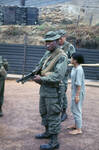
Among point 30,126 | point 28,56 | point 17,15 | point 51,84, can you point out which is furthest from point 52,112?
point 17,15

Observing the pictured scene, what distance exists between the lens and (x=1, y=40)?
13109mm

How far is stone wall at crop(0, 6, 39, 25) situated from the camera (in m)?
15.0

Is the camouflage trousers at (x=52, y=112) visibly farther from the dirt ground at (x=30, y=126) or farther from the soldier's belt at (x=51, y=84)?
the dirt ground at (x=30, y=126)

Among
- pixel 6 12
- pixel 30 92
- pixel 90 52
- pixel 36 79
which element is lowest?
Answer: pixel 30 92

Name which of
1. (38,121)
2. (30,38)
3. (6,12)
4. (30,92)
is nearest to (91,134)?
(38,121)

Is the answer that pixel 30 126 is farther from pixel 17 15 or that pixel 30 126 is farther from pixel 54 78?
pixel 17 15

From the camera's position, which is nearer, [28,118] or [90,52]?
[28,118]

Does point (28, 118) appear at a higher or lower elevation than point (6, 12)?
lower

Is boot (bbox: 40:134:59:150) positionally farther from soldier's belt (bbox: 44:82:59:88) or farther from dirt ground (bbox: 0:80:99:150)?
soldier's belt (bbox: 44:82:59:88)

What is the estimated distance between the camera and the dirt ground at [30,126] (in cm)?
394

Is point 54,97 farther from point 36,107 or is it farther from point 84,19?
point 84,19

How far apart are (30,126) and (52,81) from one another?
164cm

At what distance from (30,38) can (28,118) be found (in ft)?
28.4

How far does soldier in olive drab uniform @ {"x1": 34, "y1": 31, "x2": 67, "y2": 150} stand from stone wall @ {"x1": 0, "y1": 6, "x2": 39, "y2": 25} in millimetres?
12125
